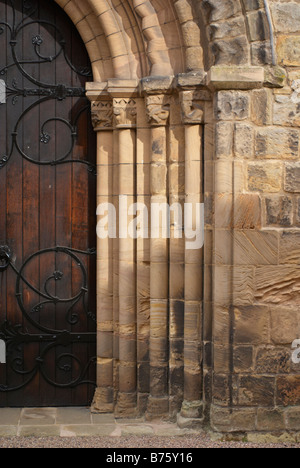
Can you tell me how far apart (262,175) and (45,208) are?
1748mm

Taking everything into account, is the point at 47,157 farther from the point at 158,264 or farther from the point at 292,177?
the point at 292,177

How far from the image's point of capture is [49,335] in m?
4.79

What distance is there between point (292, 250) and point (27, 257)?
207 cm

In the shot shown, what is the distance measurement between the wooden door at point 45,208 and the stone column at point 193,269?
89cm

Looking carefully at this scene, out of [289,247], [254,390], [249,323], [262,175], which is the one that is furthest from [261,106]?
[254,390]

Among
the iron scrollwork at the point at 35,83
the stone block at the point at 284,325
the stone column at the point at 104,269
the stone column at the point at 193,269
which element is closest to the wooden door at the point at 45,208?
the iron scrollwork at the point at 35,83

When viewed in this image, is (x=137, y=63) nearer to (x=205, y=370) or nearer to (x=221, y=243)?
(x=221, y=243)

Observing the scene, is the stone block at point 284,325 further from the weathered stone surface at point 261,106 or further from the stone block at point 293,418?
the weathered stone surface at point 261,106

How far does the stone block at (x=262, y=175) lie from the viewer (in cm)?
412

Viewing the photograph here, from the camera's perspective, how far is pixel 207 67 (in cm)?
422

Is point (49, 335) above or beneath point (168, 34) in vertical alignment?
beneath

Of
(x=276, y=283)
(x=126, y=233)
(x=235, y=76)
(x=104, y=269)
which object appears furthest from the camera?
(x=104, y=269)

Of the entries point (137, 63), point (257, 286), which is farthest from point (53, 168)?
point (257, 286)

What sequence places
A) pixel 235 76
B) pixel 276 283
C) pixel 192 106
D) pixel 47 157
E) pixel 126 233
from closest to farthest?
pixel 235 76 < pixel 276 283 < pixel 192 106 < pixel 126 233 < pixel 47 157
